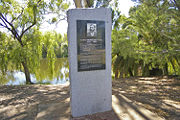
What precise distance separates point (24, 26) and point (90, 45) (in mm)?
6842

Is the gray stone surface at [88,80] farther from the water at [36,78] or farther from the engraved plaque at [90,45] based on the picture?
the water at [36,78]

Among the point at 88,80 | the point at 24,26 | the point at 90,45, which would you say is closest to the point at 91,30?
the point at 90,45

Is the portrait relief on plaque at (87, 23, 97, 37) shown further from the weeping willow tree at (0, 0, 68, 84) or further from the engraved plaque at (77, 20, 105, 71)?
the weeping willow tree at (0, 0, 68, 84)

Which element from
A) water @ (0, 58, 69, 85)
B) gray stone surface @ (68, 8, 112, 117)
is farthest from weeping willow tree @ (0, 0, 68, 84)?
gray stone surface @ (68, 8, 112, 117)

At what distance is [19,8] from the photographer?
7914mm

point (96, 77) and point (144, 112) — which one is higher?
point (96, 77)

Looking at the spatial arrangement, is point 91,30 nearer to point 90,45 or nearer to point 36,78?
point 90,45

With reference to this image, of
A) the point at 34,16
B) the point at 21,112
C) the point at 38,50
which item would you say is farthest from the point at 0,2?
the point at 21,112

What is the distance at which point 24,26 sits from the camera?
8266 mm

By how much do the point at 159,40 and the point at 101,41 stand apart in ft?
12.7

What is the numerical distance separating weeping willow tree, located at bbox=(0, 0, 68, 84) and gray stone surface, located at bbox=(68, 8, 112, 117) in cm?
570

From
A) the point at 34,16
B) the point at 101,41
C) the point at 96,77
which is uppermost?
the point at 34,16

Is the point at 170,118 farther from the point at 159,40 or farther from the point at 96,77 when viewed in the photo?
the point at 159,40

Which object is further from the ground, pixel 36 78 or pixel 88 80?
pixel 88 80
